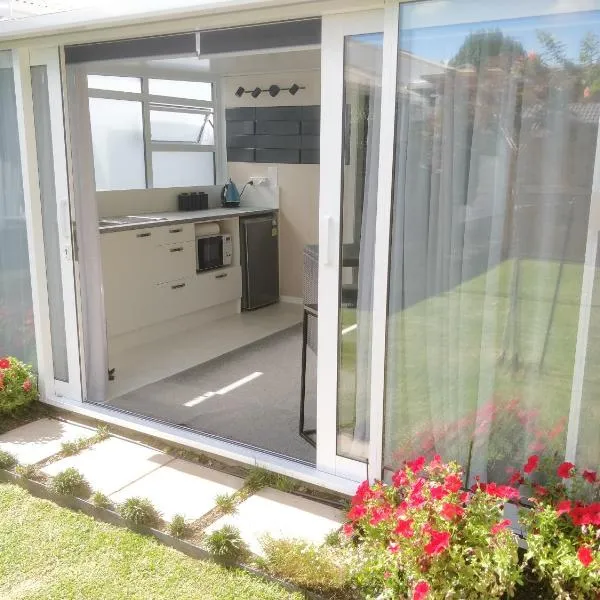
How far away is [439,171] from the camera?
2.46 meters

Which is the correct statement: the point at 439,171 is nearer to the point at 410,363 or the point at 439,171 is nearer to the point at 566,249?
the point at 566,249

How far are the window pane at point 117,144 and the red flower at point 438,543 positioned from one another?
444 cm

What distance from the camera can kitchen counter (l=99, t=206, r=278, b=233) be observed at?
16.1ft

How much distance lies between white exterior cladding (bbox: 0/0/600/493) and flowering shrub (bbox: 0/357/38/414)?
0.78 m

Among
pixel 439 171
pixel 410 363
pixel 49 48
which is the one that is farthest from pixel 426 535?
pixel 49 48

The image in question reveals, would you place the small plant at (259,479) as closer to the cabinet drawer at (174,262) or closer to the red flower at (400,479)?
the red flower at (400,479)

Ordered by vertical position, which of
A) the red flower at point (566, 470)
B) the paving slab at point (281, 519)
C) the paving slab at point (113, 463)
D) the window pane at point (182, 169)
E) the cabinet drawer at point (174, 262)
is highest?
the window pane at point (182, 169)

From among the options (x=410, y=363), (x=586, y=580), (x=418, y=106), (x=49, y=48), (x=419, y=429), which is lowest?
(x=586, y=580)

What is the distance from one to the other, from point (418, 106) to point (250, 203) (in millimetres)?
4314

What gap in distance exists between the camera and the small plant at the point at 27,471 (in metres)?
3.14

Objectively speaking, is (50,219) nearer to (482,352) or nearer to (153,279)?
(153,279)

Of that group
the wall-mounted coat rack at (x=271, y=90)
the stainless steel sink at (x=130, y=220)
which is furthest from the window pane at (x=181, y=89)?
the stainless steel sink at (x=130, y=220)

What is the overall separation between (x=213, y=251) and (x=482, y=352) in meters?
3.75

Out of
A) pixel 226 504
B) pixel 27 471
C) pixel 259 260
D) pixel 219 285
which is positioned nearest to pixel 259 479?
pixel 226 504
